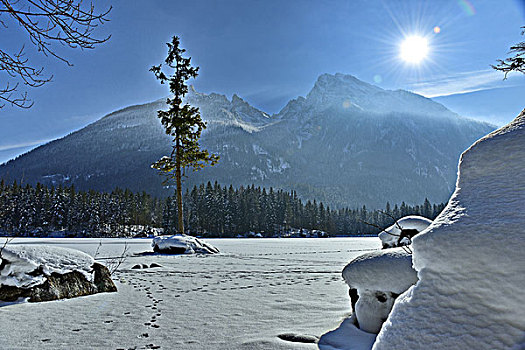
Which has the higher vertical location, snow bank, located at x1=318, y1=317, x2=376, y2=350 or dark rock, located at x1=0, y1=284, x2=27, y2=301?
dark rock, located at x1=0, y1=284, x2=27, y2=301

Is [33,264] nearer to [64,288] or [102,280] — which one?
[64,288]

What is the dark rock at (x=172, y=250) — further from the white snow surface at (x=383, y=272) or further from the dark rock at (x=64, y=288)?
the white snow surface at (x=383, y=272)

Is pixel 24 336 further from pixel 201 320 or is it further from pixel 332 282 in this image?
pixel 332 282

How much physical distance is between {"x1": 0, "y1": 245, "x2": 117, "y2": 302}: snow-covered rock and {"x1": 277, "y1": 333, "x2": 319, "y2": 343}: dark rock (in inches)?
134

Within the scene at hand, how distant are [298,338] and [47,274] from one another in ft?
12.1

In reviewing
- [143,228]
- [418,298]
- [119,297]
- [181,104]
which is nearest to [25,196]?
[143,228]

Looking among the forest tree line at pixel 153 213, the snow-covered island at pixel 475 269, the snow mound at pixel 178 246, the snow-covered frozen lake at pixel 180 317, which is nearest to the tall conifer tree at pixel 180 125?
the snow mound at pixel 178 246

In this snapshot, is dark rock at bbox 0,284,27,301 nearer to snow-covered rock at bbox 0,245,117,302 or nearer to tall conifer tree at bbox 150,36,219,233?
snow-covered rock at bbox 0,245,117,302

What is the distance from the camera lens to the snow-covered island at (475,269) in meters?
1.07

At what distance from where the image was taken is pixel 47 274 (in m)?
4.65

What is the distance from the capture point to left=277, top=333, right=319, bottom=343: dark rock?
3.08 meters

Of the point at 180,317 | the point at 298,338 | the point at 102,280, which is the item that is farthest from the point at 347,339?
the point at 102,280

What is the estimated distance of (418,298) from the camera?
1288 millimetres

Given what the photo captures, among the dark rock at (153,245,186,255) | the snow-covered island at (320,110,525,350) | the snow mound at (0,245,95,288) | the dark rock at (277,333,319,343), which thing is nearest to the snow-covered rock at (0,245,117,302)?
the snow mound at (0,245,95,288)
